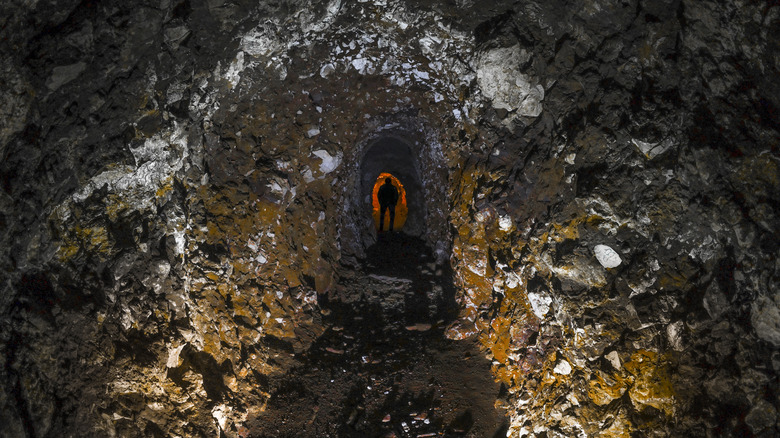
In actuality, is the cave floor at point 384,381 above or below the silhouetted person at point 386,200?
below

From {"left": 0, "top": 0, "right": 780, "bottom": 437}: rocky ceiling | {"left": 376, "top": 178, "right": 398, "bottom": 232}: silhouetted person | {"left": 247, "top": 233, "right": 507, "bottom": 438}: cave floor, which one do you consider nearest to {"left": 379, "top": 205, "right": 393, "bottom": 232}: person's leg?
{"left": 376, "top": 178, "right": 398, "bottom": 232}: silhouetted person

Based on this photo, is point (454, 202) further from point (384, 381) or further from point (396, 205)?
point (396, 205)

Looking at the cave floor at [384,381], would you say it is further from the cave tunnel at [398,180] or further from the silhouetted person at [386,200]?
the silhouetted person at [386,200]

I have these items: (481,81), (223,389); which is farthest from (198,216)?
(481,81)

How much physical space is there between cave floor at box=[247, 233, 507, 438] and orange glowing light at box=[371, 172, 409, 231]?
2392 mm

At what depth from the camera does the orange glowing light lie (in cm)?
736

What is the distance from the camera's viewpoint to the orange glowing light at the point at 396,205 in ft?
24.1

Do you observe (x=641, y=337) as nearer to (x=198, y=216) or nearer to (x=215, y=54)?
(x=198, y=216)

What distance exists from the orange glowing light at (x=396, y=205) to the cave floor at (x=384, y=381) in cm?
239

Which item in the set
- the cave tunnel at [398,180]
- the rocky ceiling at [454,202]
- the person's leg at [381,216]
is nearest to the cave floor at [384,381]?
the rocky ceiling at [454,202]

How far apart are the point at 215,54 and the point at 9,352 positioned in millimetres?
2652

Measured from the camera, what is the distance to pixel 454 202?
4957mm

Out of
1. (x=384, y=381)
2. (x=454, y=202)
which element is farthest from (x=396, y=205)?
(x=384, y=381)

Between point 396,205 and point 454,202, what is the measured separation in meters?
2.80
